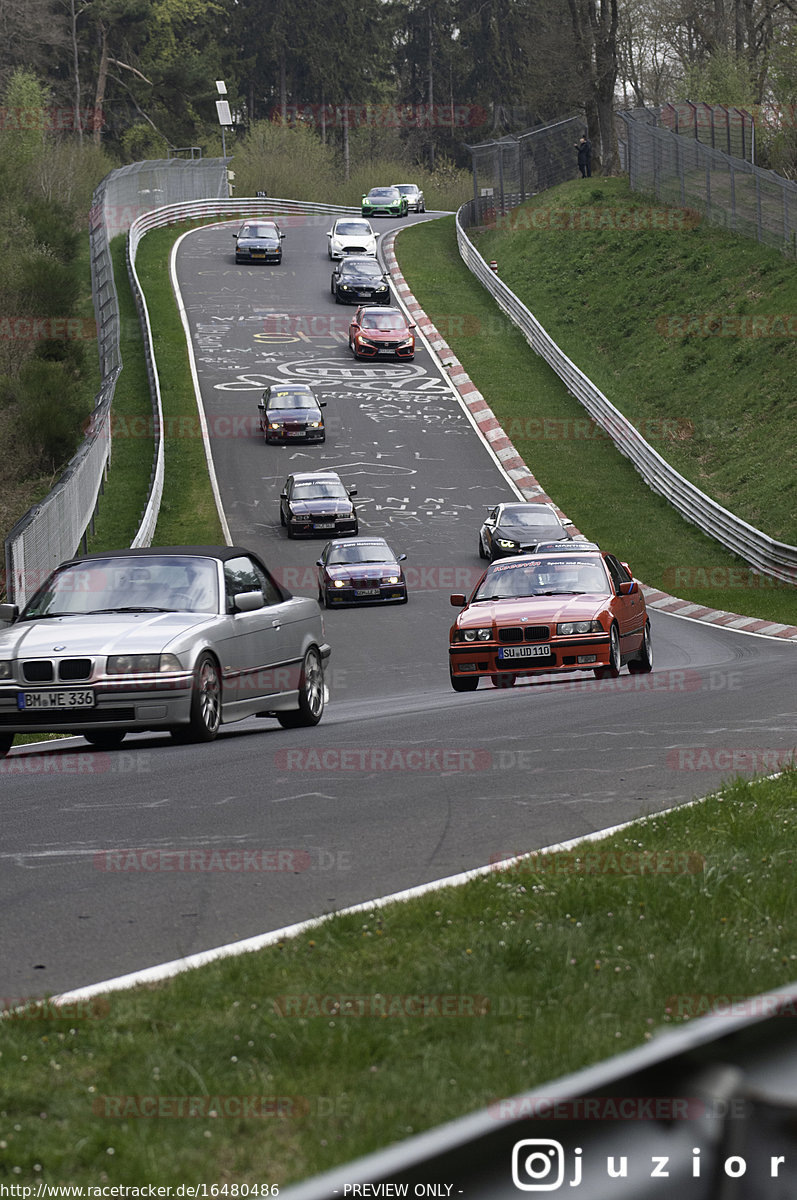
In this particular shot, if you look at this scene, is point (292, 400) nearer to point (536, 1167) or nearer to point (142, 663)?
point (142, 663)

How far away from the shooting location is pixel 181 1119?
11.5 feet

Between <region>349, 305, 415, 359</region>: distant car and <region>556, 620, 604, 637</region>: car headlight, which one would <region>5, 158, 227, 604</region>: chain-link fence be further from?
<region>349, 305, 415, 359</region>: distant car

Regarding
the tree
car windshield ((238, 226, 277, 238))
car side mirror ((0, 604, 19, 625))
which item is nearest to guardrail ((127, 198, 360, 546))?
car windshield ((238, 226, 277, 238))

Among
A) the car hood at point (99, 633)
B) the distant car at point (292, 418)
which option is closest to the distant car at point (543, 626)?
the car hood at point (99, 633)

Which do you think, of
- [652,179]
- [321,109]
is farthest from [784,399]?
[321,109]

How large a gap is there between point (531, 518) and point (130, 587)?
18262 millimetres

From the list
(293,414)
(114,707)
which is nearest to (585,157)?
(293,414)

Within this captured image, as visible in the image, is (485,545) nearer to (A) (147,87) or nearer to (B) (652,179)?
(B) (652,179)

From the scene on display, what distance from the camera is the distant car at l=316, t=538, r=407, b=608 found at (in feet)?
88.1

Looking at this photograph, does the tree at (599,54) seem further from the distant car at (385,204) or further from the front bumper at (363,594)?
the front bumper at (363,594)

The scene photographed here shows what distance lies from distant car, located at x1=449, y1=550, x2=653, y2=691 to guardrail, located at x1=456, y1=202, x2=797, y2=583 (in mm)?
11748

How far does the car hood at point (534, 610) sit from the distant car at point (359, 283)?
40.2 metres

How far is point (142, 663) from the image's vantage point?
10844mm

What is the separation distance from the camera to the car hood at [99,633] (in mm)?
10977
